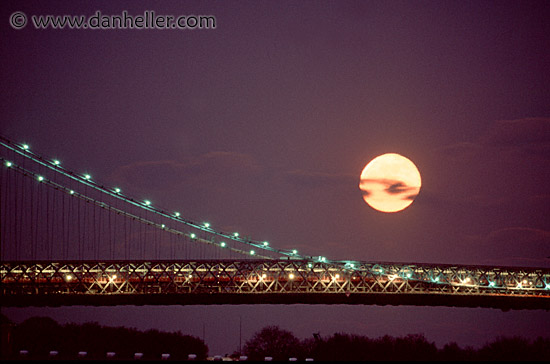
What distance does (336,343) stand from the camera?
142125 millimetres

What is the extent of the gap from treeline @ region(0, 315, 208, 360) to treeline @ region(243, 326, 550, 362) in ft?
42.9

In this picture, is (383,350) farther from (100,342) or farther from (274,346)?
(100,342)

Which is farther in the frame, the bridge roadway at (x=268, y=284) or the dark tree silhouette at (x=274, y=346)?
the dark tree silhouette at (x=274, y=346)

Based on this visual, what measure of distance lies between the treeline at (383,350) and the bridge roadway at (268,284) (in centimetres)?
1104

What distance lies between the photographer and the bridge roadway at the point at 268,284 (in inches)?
4033

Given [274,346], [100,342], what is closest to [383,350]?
[274,346]

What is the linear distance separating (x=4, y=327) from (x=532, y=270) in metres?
77.5

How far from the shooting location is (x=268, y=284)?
119000 mm

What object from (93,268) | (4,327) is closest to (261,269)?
(93,268)

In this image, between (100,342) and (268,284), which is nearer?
(268,284)

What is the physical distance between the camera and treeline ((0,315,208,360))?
447 ft

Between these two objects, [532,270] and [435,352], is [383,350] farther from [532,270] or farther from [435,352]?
[532,270]

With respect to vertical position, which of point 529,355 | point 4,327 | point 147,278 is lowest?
point 529,355

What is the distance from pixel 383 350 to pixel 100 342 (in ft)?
175
